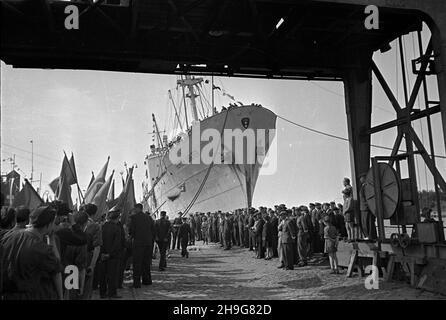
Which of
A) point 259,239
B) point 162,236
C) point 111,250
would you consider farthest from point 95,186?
point 259,239

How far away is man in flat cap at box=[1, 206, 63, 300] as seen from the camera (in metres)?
3.50

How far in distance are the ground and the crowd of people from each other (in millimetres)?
535

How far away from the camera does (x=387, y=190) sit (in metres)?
8.02

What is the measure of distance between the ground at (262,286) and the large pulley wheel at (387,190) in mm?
1481

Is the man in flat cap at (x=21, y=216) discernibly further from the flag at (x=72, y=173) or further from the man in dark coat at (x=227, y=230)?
the man in dark coat at (x=227, y=230)

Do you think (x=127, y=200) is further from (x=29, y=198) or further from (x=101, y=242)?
(x=101, y=242)

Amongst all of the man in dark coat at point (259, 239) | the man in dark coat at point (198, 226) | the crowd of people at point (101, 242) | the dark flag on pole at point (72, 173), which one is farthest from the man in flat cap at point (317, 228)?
the man in dark coat at point (198, 226)

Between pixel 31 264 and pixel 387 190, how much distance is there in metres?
6.86

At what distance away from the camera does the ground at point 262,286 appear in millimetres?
6961

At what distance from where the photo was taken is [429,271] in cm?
680

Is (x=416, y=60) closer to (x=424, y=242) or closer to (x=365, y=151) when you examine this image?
(x=365, y=151)
